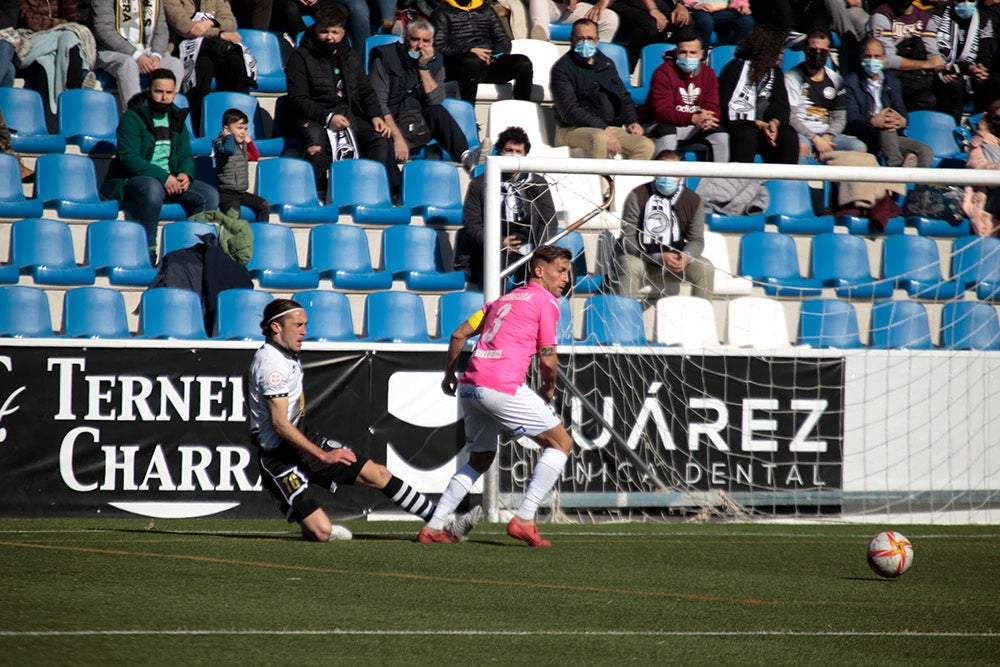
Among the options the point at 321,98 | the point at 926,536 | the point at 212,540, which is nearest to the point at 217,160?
the point at 321,98

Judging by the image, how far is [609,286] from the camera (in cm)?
1052

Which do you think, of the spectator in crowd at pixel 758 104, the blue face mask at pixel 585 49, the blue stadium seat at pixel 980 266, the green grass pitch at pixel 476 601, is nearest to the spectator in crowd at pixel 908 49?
the spectator in crowd at pixel 758 104

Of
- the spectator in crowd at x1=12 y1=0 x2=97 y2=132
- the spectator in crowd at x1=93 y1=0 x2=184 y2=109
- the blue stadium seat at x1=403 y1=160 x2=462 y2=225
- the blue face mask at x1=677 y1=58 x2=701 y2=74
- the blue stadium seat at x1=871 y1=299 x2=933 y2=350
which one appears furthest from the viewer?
the blue face mask at x1=677 y1=58 x2=701 y2=74

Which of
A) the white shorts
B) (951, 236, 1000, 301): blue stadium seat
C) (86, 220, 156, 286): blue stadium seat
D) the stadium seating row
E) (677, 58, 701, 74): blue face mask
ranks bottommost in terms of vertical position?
the white shorts

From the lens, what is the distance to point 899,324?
37.0ft

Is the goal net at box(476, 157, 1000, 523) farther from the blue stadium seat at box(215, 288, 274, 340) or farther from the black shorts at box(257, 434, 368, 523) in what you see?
the black shorts at box(257, 434, 368, 523)

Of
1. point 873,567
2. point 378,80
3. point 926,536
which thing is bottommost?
point 926,536

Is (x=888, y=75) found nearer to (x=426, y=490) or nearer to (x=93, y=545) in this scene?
(x=426, y=490)

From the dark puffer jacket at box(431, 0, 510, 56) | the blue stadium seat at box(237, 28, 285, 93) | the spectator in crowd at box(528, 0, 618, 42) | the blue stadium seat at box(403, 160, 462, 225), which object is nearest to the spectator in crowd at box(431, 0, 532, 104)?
the dark puffer jacket at box(431, 0, 510, 56)

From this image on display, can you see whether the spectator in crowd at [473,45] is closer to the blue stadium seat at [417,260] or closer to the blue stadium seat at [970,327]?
the blue stadium seat at [417,260]

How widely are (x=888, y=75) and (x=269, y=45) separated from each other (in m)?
6.56

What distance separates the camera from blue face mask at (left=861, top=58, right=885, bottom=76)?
13330mm

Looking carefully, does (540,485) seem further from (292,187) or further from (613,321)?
(292,187)

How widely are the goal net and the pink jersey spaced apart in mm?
1746
